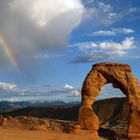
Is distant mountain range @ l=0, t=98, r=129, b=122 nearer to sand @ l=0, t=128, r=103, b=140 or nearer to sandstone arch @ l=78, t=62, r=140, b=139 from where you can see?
sandstone arch @ l=78, t=62, r=140, b=139

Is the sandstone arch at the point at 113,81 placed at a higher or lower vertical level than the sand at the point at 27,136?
higher

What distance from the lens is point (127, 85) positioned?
1852 inches

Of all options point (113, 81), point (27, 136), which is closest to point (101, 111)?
point (113, 81)

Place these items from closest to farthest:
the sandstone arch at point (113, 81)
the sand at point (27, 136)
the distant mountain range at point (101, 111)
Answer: the sand at point (27, 136), the sandstone arch at point (113, 81), the distant mountain range at point (101, 111)

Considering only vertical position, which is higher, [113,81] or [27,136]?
[113,81]

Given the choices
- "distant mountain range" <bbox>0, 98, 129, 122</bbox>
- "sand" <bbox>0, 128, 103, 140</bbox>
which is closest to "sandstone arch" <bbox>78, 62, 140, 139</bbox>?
"sand" <bbox>0, 128, 103, 140</bbox>

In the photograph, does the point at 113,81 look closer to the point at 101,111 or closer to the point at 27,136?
the point at 27,136

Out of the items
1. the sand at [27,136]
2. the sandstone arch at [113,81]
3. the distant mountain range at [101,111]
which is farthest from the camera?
the distant mountain range at [101,111]

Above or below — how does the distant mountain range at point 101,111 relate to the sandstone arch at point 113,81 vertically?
above

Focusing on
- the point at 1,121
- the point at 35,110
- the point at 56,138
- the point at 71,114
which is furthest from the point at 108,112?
the point at 56,138

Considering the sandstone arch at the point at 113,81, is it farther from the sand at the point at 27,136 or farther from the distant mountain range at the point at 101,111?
the distant mountain range at the point at 101,111

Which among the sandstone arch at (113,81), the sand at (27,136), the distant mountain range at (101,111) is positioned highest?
Result: the distant mountain range at (101,111)

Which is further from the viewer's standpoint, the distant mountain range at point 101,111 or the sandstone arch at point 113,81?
the distant mountain range at point 101,111

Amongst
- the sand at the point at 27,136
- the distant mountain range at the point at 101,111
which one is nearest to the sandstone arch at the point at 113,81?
the sand at the point at 27,136
